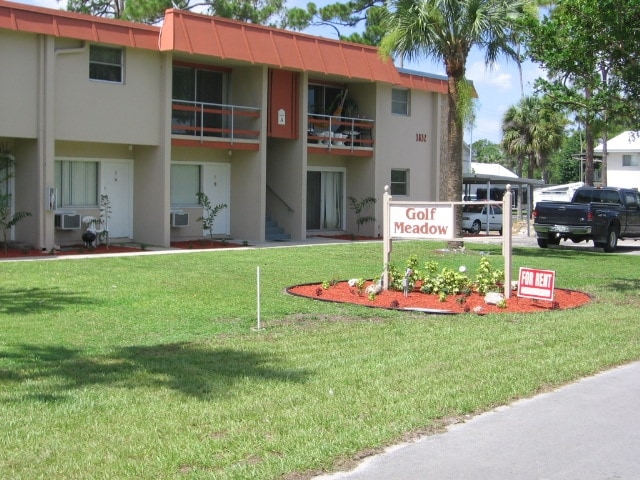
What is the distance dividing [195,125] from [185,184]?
184cm

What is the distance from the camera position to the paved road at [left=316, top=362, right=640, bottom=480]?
19.9 ft

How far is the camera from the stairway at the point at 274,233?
28.3 meters

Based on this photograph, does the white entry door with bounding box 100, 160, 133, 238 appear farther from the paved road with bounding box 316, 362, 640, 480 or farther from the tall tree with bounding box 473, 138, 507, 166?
the tall tree with bounding box 473, 138, 507, 166

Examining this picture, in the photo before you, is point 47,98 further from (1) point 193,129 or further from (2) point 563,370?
(2) point 563,370

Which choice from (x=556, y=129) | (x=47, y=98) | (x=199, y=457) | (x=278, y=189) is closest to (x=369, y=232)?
(x=278, y=189)

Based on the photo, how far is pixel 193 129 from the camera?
82.2 feet

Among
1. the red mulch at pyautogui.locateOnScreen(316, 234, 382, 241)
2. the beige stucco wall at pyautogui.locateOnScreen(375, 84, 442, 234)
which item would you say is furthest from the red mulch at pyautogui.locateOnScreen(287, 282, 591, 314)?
the beige stucco wall at pyautogui.locateOnScreen(375, 84, 442, 234)

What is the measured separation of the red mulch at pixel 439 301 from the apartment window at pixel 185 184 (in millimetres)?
11935

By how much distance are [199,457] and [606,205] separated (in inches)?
946

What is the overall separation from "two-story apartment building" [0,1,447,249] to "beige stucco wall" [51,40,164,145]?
1.2 inches

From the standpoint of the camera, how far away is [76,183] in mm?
24234

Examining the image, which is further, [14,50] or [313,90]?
[313,90]

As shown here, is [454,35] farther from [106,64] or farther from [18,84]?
[18,84]

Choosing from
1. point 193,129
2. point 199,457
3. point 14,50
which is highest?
point 14,50
